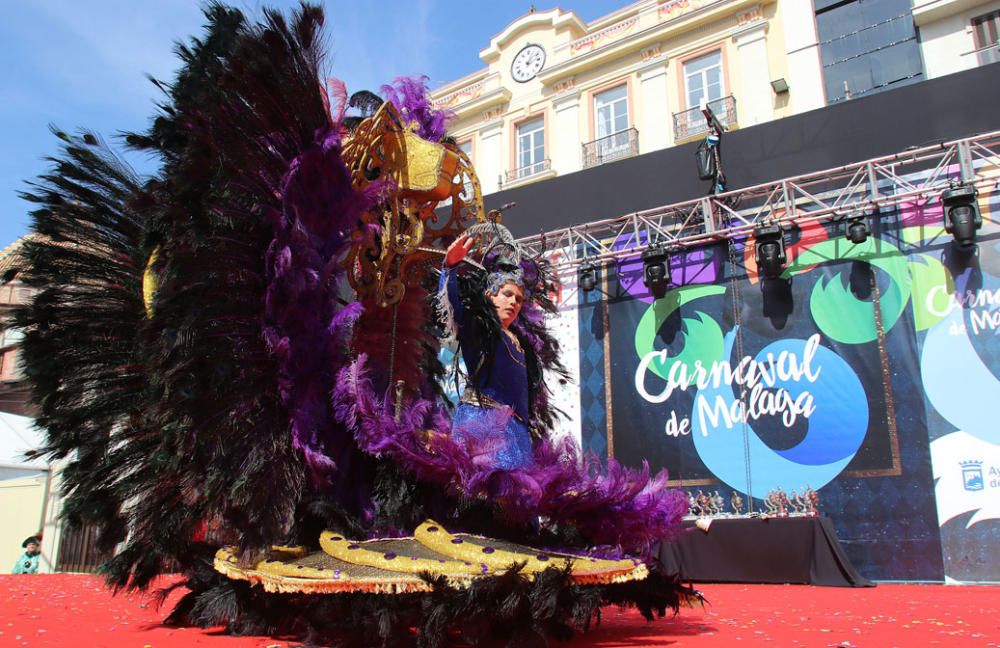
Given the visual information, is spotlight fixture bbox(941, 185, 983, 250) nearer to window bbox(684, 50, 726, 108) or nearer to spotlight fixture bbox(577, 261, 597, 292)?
spotlight fixture bbox(577, 261, 597, 292)

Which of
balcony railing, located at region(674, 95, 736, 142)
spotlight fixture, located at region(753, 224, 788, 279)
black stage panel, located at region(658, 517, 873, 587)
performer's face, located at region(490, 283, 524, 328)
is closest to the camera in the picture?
performer's face, located at region(490, 283, 524, 328)

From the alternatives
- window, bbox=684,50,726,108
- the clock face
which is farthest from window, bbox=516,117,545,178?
window, bbox=684,50,726,108

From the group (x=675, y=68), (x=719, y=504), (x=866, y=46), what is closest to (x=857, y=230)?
(x=719, y=504)

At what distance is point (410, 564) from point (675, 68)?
14539mm

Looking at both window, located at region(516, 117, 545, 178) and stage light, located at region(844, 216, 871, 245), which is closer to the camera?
stage light, located at region(844, 216, 871, 245)

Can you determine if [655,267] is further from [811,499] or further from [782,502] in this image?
[811,499]

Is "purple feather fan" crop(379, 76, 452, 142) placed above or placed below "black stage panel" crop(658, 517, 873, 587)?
above

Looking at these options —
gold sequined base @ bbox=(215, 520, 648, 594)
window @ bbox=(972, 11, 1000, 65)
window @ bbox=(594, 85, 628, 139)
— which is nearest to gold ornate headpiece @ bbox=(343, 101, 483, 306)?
gold sequined base @ bbox=(215, 520, 648, 594)

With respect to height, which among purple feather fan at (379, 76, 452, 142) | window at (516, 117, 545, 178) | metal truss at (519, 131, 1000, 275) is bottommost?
purple feather fan at (379, 76, 452, 142)

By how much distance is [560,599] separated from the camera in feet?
8.29

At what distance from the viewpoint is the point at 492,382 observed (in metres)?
3.36

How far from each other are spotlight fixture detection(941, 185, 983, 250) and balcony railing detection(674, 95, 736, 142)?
6521mm

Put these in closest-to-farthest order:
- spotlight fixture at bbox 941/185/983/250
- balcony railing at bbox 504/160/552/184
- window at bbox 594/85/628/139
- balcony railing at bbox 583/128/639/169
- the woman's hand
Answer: the woman's hand → spotlight fixture at bbox 941/185/983/250 → balcony railing at bbox 583/128/639/169 → window at bbox 594/85/628/139 → balcony railing at bbox 504/160/552/184

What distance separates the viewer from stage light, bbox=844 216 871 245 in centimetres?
812
